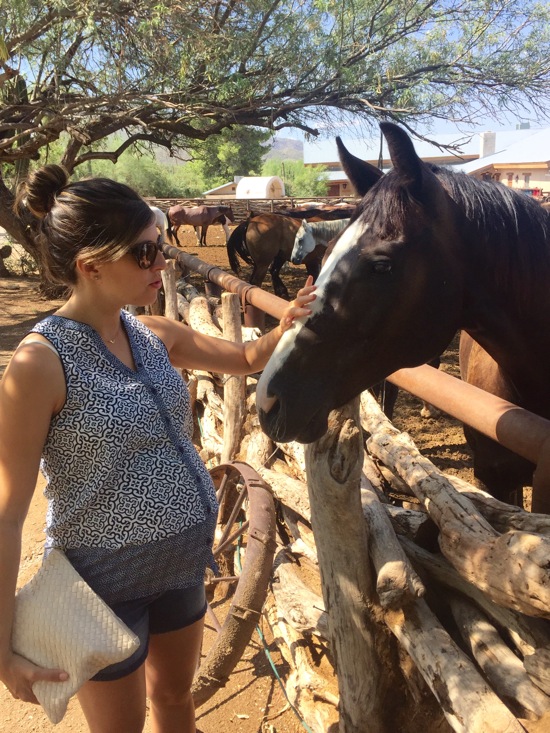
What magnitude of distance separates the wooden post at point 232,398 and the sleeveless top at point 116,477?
2.02 m

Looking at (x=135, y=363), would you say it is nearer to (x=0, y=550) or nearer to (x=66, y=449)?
(x=66, y=449)

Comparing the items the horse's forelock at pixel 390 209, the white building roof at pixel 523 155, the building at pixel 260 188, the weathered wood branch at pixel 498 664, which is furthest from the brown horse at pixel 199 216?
the white building roof at pixel 523 155

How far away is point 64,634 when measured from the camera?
3.98ft

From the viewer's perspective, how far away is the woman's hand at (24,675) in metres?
1.19

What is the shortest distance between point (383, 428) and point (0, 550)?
1.57m

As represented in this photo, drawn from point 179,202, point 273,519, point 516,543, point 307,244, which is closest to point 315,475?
point 516,543

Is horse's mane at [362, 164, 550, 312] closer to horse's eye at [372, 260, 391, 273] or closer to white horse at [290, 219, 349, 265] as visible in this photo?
horse's eye at [372, 260, 391, 273]

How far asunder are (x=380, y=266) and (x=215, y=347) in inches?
24.9

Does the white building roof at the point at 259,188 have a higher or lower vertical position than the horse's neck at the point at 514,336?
higher

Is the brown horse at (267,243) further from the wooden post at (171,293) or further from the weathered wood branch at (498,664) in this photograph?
the weathered wood branch at (498,664)

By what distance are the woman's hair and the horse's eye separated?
0.65 metres

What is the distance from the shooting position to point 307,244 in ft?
35.4

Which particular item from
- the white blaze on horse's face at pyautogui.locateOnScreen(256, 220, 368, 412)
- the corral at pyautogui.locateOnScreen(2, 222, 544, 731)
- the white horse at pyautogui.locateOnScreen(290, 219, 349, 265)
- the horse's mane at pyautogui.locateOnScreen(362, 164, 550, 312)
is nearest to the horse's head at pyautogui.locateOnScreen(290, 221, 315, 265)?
the white horse at pyautogui.locateOnScreen(290, 219, 349, 265)

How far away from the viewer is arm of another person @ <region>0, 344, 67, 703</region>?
1190 mm
